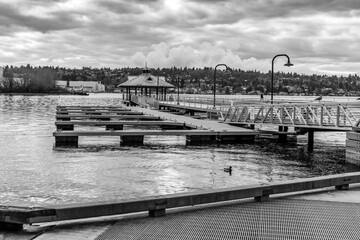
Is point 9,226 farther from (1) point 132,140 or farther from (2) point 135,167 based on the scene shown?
(1) point 132,140

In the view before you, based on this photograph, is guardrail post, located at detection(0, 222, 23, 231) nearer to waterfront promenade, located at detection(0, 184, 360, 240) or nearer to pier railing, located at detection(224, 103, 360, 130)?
waterfront promenade, located at detection(0, 184, 360, 240)

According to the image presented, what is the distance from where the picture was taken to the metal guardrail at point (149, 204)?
7520mm

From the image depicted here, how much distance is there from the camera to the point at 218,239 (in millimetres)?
7344

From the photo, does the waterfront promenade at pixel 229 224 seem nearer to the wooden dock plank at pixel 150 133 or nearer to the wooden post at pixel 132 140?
the wooden dock plank at pixel 150 133

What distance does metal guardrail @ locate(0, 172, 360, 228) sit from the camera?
7.52 meters

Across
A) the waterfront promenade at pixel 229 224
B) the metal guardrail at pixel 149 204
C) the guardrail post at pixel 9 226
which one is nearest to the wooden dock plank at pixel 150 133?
the metal guardrail at pixel 149 204

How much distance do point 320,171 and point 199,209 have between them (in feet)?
41.5

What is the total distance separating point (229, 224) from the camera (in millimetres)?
8125

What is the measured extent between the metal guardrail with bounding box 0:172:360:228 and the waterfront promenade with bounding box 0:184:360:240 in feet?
0.59

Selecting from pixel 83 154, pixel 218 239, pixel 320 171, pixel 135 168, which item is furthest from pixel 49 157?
pixel 218 239

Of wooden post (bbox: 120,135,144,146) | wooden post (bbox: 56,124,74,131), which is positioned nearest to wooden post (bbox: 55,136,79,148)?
wooden post (bbox: 120,135,144,146)

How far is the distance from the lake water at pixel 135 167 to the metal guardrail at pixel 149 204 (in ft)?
17.9

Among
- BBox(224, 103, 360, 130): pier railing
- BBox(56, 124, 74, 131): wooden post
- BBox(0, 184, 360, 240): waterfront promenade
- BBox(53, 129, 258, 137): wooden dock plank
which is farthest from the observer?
BBox(56, 124, 74, 131): wooden post

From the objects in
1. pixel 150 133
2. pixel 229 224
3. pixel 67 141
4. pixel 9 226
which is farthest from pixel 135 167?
pixel 9 226
